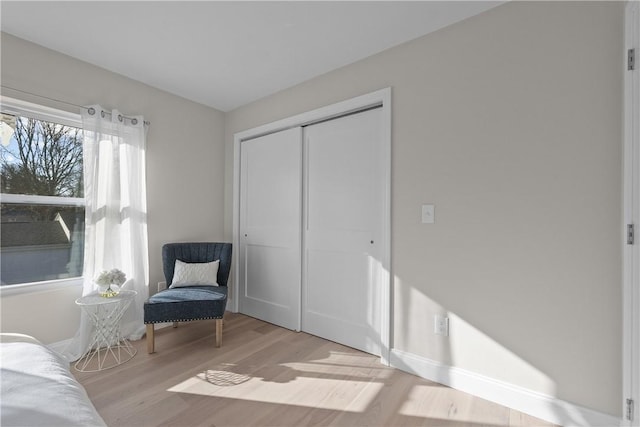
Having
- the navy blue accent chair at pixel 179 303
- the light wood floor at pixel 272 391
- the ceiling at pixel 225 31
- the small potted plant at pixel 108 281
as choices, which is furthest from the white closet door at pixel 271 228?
the small potted plant at pixel 108 281

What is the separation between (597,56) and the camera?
5.27ft

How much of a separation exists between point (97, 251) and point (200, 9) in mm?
2183

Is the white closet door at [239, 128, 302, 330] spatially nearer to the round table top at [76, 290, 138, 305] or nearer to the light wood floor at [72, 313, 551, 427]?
the light wood floor at [72, 313, 551, 427]

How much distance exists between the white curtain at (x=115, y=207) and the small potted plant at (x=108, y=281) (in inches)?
7.7

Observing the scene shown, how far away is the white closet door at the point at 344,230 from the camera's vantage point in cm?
253

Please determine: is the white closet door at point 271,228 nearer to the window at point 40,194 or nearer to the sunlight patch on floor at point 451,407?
the sunlight patch on floor at point 451,407

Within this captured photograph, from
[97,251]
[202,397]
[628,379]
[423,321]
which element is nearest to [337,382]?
[423,321]

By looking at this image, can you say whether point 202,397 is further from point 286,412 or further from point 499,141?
point 499,141

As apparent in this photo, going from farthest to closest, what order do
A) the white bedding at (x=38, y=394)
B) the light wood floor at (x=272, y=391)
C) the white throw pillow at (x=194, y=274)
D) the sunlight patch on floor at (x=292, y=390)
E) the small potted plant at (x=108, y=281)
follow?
the white throw pillow at (x=194, y=274) < the small potted plant at (x=108, y=281) < the sunlight patch on floor at (x=292, y=390) < the light wood floor at (x=272, y=391) < the white bedding at (x=38, y=394)

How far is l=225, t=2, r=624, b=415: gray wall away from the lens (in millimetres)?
1588

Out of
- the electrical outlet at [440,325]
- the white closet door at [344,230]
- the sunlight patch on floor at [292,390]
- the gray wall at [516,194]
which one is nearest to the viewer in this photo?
the gray wall at [516,194]

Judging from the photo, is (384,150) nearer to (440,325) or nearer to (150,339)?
(440,325)

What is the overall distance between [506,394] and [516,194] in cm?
125

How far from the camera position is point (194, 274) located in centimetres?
296
